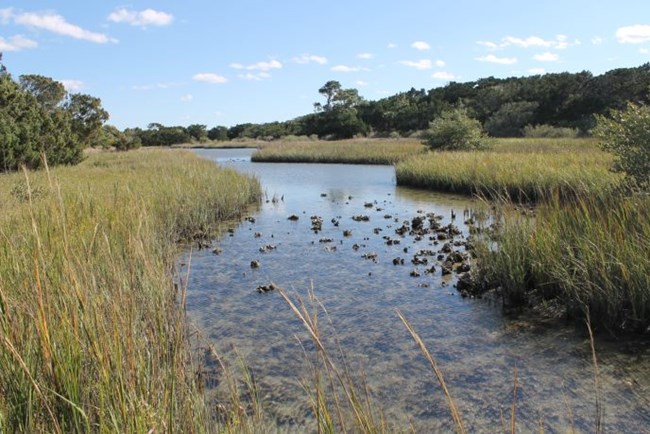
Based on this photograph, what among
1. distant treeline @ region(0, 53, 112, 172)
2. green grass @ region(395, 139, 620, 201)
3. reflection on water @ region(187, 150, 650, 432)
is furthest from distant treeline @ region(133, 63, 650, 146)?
reflection on water @ region(187, 150, 650, 432)

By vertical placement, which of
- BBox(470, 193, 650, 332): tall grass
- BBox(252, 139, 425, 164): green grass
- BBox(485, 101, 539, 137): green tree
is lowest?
BBox(470, 193, 650, 332): tall grass

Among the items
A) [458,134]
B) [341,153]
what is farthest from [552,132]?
[341,153]

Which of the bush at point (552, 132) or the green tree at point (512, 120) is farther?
the green tree at point (512, 120)

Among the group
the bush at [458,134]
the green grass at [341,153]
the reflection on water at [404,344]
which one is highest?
the bush at [458,134]

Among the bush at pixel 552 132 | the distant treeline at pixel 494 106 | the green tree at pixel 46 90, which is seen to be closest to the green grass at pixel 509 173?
the distant treeline at pixel 494 106

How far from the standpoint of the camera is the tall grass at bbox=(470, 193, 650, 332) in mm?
6051

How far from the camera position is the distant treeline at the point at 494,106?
187 feet

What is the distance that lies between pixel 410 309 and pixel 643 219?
131 inches

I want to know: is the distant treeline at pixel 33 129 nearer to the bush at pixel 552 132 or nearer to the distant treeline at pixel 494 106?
the distant treeline at pixel 494 106

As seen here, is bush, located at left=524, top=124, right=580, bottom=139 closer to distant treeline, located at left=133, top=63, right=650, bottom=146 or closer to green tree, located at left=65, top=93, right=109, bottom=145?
distant treeline, located at left=133, top=63, right=650, bottom=146

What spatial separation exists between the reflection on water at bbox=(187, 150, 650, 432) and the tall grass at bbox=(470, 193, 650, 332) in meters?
0.45

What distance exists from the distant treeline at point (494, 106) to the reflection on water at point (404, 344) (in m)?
33.8

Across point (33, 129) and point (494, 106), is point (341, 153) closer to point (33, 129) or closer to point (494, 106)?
point (33, 129)

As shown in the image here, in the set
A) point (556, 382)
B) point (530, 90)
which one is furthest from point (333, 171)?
point (530, 90)
